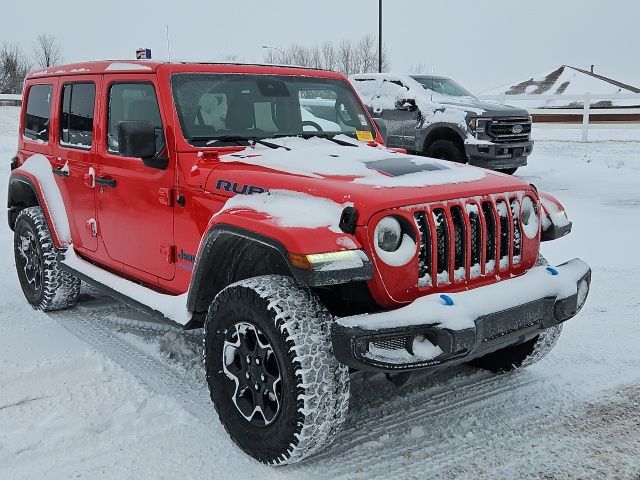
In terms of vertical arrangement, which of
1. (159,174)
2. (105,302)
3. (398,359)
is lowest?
(105,302)

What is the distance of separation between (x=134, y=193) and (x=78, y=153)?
89 centimetres

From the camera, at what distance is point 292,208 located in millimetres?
3049

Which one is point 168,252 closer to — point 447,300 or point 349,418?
point 349,418

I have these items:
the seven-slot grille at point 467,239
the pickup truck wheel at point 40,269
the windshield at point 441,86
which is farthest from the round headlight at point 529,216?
the windshield at point 441,86

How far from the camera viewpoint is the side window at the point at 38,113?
17.1 ft

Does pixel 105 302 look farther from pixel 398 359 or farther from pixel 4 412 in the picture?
pixel 398 359

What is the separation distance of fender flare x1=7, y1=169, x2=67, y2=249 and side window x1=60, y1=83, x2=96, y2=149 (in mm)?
442

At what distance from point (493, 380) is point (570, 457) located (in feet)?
2.96

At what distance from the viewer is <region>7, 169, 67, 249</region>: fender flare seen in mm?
5008

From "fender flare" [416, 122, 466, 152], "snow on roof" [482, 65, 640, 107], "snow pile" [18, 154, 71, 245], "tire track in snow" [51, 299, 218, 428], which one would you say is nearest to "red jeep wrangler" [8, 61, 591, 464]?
"snow pile" [18, 154, 71, 245]

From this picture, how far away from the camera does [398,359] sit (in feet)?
9.14

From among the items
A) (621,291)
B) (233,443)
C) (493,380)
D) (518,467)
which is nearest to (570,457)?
(518,467)

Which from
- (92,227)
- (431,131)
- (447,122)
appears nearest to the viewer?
(92,227)

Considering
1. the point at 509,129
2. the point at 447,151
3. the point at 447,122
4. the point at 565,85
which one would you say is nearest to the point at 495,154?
the point at 509,129
